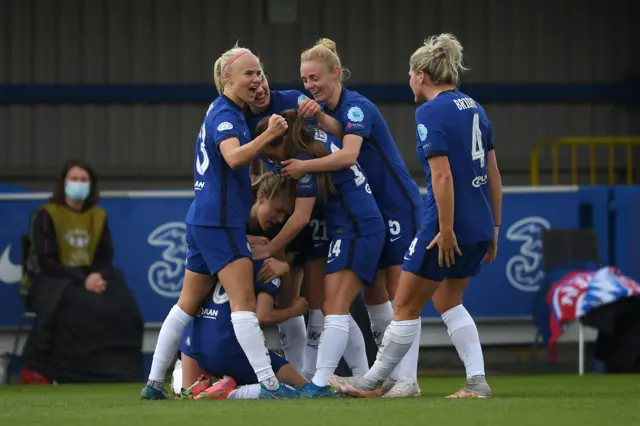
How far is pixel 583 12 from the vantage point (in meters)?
18.9

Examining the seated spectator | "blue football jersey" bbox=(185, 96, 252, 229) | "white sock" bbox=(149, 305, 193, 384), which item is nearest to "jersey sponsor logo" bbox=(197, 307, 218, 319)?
"white sock" bbox=(149, 305, 193, 384)

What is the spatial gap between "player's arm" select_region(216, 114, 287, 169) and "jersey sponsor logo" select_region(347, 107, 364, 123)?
1.95 ft

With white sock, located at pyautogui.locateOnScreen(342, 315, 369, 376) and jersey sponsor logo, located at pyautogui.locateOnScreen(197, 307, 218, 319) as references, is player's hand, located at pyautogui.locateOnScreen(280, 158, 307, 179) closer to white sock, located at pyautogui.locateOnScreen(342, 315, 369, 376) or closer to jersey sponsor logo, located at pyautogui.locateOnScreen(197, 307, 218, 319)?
jersey sponsor logo, located at pyautogui.locateOnScreen(197, 307, 218, 319)

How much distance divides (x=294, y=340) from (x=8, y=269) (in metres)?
3.59

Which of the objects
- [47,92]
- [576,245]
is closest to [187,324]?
[576,245]

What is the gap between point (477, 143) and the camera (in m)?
6.41

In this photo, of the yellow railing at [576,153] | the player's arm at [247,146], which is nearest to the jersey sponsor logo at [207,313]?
the player's arm at [247,146]

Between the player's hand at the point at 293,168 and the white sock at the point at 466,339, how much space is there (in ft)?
3.31

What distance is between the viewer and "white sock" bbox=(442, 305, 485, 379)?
655 cm

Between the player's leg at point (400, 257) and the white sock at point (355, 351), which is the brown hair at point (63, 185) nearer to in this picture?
the white sock at point (355, 351)

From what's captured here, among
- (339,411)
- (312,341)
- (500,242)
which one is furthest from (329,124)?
(500,242)

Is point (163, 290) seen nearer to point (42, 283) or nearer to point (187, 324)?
point (42, 283)

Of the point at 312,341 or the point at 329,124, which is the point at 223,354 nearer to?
the point at 312,341

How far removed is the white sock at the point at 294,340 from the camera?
24.4 feet
